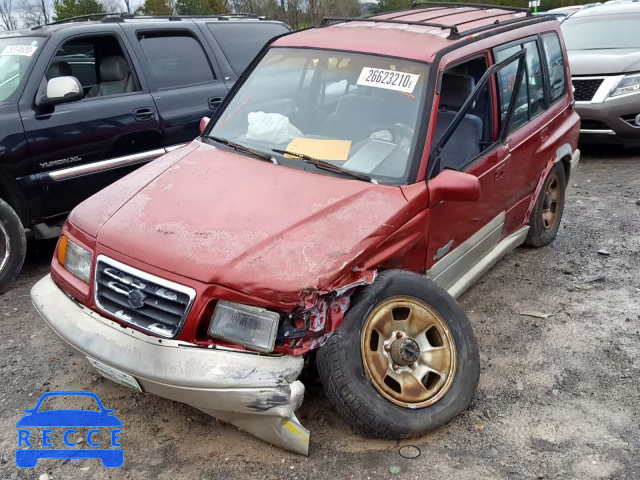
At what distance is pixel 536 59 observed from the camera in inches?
176

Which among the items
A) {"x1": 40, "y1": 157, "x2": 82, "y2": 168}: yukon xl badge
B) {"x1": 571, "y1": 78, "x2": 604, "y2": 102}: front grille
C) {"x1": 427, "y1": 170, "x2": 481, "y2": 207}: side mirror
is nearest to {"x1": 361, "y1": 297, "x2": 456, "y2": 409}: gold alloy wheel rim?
{"x1": 427, "y1": 170, "x2": 481, "y2": 207}: side mirror

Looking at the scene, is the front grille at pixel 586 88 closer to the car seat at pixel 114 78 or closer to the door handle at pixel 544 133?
the door handle at pixel 544 133

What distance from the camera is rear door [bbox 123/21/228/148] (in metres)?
5.27

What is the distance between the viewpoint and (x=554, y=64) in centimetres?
479

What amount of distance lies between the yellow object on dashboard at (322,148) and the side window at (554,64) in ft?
7.55

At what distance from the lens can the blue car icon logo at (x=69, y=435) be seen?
9.27ft

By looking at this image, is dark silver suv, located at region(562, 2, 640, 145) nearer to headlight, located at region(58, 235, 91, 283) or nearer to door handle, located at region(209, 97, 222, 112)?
door handle, located at region(209, 97, 222, 112)

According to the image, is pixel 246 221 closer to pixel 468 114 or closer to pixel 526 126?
pixel 468 114

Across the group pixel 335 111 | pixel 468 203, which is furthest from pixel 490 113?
pixel 335 111

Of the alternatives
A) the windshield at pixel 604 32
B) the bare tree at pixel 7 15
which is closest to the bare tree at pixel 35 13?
the bare tree at pixel 7 15

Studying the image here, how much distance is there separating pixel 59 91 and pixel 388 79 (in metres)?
2.66

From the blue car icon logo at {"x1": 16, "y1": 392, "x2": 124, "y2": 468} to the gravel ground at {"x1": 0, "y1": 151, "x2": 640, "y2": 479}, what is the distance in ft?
0.15

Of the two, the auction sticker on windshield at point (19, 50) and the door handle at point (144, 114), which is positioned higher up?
the auction sticker on windshield at point (19, 50)

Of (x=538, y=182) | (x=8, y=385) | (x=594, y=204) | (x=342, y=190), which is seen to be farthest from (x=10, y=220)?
(x=594, y=204)
